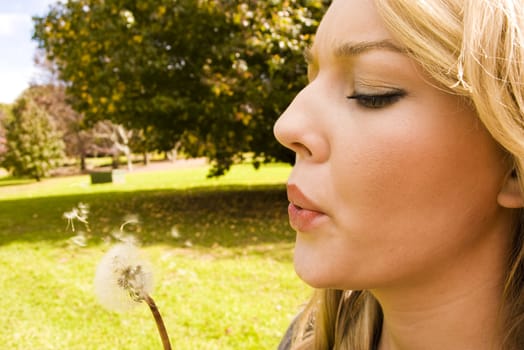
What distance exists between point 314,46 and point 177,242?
307 inches

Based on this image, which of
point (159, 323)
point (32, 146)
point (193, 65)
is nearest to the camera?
point (159, 323)

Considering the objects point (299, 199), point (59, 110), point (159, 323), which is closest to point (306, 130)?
point (299, 199)

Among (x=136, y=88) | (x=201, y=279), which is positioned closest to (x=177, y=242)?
(x=201, y=279)

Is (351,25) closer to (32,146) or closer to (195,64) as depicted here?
(195,64)

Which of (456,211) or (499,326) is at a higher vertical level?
(456,211)

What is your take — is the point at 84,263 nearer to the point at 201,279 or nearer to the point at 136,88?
the point at 201,279

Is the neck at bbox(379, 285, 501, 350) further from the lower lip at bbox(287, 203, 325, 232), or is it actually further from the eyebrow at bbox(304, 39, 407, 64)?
the eyebrow at bbox(304, 39, 407, 64)

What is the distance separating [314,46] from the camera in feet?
3.72

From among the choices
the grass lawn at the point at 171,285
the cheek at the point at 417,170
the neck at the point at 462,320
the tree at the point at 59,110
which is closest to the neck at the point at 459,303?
the neck at the point at 462,320

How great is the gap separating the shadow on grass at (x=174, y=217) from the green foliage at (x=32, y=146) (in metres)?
12.8

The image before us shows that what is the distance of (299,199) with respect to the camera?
1.04 meters

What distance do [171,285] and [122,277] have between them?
18.2 ft

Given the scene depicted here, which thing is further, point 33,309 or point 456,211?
point 33,309

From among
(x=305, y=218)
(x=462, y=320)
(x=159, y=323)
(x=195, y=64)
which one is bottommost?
(x=462, y=320)
